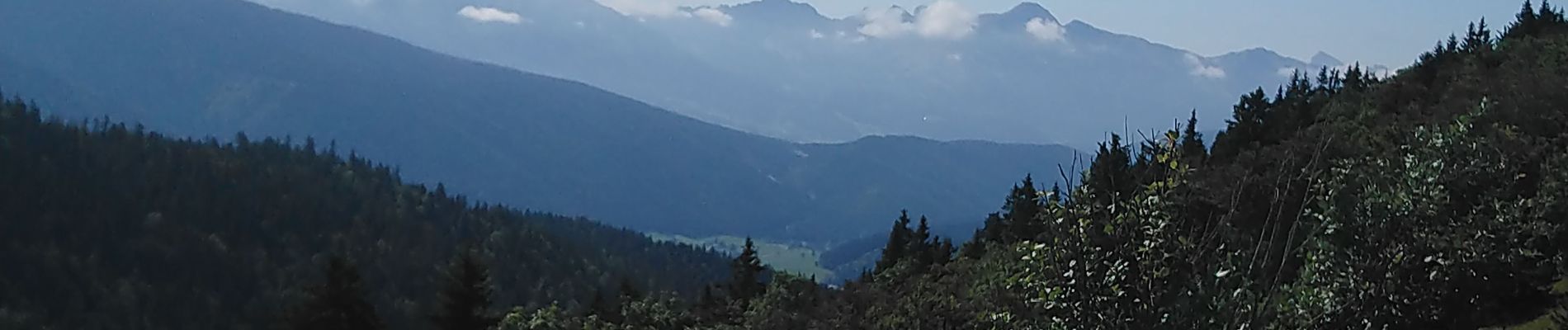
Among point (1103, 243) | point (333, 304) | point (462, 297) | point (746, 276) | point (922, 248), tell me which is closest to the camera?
point (1103, 243)

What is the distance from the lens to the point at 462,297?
3309 centimetres

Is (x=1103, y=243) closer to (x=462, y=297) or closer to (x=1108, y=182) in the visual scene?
(x=1108, y=182)

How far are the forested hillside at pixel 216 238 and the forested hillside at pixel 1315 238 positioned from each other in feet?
197

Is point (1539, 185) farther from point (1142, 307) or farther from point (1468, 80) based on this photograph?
point (1468, 80)

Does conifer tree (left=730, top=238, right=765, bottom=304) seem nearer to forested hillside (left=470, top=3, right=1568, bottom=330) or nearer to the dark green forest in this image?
the dark green forest

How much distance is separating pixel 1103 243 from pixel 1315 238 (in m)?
7.65

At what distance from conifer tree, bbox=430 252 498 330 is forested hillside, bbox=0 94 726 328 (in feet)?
159

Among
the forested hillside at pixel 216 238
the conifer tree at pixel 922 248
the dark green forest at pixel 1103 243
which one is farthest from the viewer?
the forested hillside at pixel 216 238

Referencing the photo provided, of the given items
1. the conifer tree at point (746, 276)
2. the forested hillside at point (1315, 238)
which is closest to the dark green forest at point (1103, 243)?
the forested hillside at point (1315, 238)

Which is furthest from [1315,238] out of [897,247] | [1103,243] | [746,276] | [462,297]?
[897,247]

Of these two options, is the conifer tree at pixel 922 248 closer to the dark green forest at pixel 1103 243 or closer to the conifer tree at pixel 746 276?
the dark green forest at pixel 1103 243

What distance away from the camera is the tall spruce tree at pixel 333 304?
28.9 meters

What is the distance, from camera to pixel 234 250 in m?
123

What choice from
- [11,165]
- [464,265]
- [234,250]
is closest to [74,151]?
[11,165]
